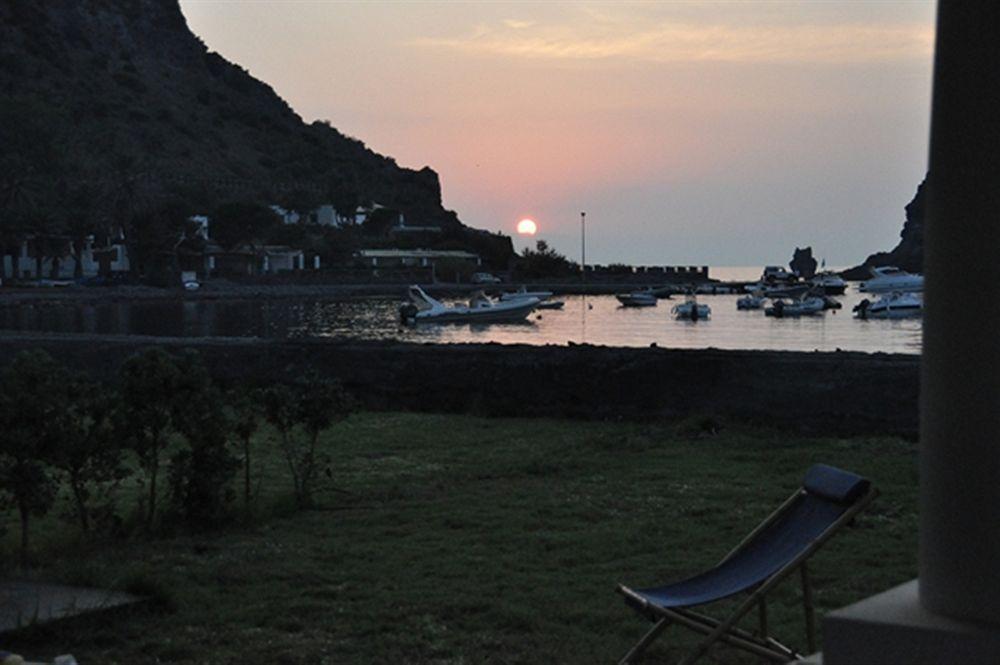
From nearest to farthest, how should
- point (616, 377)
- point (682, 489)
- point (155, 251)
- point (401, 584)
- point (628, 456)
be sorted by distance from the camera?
point (401, 584) < point (682, 489) < point (628, 456) < point (616, 377) < point (155, 251)

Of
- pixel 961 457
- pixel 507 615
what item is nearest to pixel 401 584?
pixel 507 615

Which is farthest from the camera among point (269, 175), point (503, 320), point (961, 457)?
point (269, 175)

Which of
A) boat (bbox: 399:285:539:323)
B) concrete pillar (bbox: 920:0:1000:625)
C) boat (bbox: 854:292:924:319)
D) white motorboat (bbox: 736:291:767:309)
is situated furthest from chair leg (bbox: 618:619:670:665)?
white motorboat (bbox: 736:291:767:309)

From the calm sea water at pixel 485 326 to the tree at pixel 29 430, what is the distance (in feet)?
122

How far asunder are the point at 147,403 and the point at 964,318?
5809 millimetres

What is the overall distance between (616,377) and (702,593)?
10159 mm

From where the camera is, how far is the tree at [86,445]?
7.02m

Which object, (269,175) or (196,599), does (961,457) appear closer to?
(196,599)

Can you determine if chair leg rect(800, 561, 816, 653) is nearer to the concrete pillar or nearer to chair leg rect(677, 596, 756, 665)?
chair leg rect(677, 596, 756, 665)

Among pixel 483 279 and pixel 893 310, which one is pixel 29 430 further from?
pixel 483 279

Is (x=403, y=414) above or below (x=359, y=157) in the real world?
below

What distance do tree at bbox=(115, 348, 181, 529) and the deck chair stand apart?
3.76 metres

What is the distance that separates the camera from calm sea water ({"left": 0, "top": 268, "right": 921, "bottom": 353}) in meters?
48.9

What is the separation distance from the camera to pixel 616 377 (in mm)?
14781
